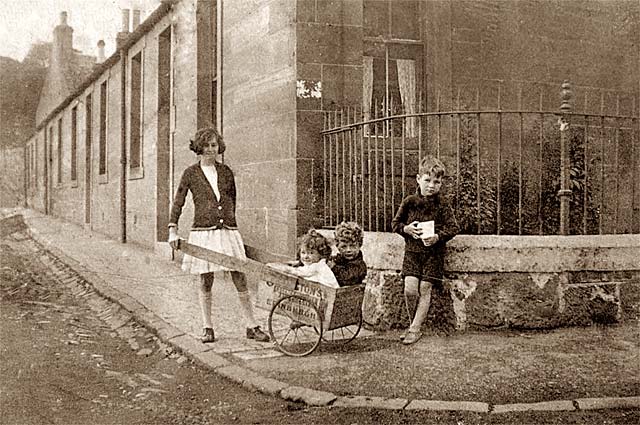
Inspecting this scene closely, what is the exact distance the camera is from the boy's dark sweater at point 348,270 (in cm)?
538

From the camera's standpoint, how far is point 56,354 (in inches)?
212

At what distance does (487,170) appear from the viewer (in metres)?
8.20

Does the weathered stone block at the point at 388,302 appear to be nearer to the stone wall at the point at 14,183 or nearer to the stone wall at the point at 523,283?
the stone wall at the point at 523,283

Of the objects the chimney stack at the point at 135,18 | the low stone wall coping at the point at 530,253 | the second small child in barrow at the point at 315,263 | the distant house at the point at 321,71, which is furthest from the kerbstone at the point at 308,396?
the chimney stack at the point at 135,18

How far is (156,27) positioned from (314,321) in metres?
9.55

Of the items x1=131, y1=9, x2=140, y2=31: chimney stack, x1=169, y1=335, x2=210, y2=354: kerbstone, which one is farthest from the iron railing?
x1=131, y1=9, x2=140, y2=31: chimney stack

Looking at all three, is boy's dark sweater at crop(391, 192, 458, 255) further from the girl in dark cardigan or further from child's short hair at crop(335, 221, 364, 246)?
the girl in dark cardigan

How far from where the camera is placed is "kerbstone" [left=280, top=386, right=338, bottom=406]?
3.99 metres

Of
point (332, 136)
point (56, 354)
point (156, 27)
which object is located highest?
point (156, 27)

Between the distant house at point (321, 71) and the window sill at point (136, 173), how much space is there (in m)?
1.09

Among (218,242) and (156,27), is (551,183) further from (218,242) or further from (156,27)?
(156,27)

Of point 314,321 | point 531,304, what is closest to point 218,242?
point 314,321

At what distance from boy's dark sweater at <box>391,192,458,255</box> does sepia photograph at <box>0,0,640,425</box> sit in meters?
0.02

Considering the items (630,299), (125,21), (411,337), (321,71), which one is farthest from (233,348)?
(125,21)
